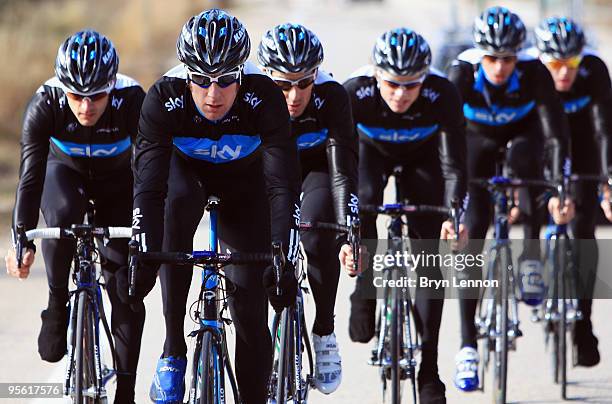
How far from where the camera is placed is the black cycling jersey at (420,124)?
769cm

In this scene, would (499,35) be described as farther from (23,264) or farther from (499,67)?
(23,264)

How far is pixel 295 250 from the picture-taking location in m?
5.85

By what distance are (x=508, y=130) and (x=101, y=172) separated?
2.79 m

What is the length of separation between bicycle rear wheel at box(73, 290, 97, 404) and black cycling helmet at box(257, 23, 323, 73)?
1485 millimetres

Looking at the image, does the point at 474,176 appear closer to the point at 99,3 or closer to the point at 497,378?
the point at 497,378

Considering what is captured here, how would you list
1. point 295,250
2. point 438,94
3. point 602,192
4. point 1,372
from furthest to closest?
point 602,192 < point 1,372 < point 438,94 < point 295,250

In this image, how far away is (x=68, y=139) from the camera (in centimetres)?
716

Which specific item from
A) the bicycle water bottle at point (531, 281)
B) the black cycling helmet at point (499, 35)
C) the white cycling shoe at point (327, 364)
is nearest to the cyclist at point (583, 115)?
the bicycle water bottle at point (531, 281)

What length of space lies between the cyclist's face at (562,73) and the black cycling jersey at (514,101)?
1.83ft

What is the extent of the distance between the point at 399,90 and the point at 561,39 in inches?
77.3

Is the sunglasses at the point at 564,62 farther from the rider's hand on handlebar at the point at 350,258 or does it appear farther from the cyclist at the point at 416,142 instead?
the rider's hand on handlebar at the point at 350,258

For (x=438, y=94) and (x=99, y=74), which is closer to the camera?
(x=99, y=74)

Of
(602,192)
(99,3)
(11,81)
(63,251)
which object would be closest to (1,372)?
(63,251)

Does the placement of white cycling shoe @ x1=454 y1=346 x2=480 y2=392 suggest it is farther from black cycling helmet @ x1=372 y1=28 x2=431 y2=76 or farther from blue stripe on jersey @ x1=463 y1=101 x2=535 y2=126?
black cycling helmet @ x1=372 y1=28 x2=431 y2=76
